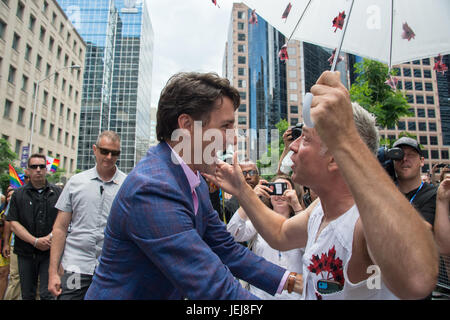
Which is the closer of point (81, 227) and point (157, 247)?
point (157, 247)

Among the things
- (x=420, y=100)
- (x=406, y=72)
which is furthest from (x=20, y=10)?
(x=420, y=100)

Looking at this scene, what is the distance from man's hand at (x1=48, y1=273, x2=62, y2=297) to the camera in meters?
3.46

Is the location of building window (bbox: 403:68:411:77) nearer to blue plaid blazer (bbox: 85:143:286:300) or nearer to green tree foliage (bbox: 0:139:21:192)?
green tree foliage (bbox: 0:139:21:192)

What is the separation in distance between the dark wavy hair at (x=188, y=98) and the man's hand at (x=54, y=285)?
9.15 ft

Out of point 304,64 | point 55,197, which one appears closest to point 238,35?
point 304,64

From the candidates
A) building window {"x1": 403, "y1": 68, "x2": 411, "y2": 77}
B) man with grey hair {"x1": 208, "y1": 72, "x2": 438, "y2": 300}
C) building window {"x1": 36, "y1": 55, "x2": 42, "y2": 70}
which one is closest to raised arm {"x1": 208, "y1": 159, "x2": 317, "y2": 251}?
man with grey hair {"x1": 208, "y1": 72, "x2": 438, "y2": 300}

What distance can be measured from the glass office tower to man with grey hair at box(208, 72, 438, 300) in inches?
2391

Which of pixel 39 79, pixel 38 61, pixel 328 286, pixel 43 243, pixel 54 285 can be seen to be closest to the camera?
pixel 328 286

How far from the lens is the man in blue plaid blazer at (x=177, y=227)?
A: 1.22 metres

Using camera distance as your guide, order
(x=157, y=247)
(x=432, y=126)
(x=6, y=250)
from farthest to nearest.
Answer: (x=432, y=126), (x=6, y=250), (x=157, y=247)

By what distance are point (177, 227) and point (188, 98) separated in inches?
32.5

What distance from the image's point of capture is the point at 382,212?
0.82 meters

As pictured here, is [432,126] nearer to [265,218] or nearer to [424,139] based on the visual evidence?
[424,139]
